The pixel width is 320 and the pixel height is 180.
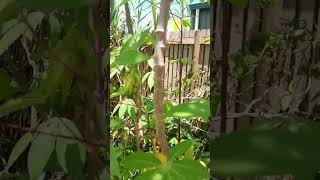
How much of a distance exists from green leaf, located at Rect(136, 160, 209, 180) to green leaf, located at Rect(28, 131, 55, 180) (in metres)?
0.16

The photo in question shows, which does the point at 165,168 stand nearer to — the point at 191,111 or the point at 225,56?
the point at 191,111

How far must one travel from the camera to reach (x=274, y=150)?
49 cm

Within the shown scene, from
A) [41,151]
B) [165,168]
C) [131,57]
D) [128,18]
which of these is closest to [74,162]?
[41,151]

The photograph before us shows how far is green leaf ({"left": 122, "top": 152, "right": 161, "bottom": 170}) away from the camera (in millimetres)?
666

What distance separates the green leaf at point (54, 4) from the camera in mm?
547

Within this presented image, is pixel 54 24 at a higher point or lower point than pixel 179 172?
higher

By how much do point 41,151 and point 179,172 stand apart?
0.22 metres

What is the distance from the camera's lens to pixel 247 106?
1.70 ft

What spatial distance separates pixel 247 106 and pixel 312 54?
10cm

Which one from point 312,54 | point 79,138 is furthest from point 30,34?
point 312,54

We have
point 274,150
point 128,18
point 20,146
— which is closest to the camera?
point 274,150

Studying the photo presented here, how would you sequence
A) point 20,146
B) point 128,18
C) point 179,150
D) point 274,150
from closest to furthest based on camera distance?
point 274,150
point 20,146
point 179,150
point 128,18

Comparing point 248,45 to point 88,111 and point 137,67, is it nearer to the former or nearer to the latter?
point 88,111

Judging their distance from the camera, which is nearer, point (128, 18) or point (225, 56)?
point (225, 56)
